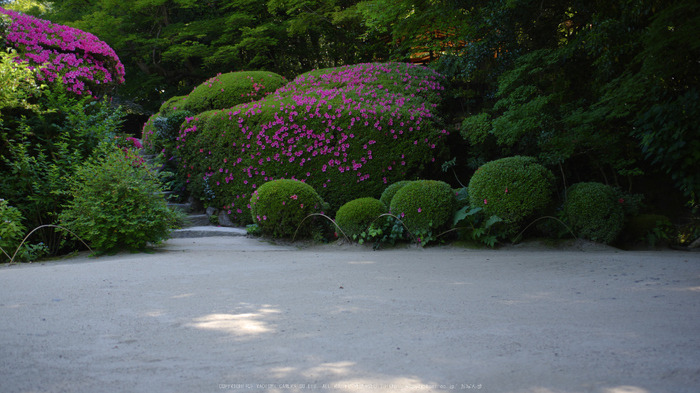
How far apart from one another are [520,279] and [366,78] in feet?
18.1

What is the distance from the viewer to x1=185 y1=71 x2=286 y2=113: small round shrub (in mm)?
8453

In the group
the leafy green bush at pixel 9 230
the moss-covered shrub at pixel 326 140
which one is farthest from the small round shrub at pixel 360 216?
the leafy green bush at pixel 9 230

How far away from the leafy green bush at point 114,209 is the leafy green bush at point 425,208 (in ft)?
9.38

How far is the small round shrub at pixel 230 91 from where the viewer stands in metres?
8.45

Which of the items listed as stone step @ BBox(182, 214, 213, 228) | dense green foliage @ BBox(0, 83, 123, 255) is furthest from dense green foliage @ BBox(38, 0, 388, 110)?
dense green foliage @ BBox(0, 83, 123, 255)

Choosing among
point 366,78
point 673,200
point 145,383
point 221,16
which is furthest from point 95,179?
point 221,16

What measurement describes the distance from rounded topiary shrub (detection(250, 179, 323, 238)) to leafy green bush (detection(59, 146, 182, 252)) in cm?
125

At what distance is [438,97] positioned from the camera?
7.32 meters

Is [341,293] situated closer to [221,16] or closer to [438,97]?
[438,97]

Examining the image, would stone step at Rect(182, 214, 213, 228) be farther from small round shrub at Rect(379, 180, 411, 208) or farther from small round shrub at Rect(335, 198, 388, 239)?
small round shrub at Rect(379, 180, 411, 208)

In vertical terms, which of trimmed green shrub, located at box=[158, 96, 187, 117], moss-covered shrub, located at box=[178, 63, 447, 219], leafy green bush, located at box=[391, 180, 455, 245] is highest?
trimmed green shrub, located at box=[158, 96, 187, 117]

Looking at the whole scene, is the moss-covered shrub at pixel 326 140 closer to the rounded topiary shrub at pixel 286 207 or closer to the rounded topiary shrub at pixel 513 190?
the rounded topiary shrub at pixel 286 207

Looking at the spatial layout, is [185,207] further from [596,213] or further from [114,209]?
[596,213]

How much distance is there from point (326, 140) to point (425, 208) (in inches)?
92.0
